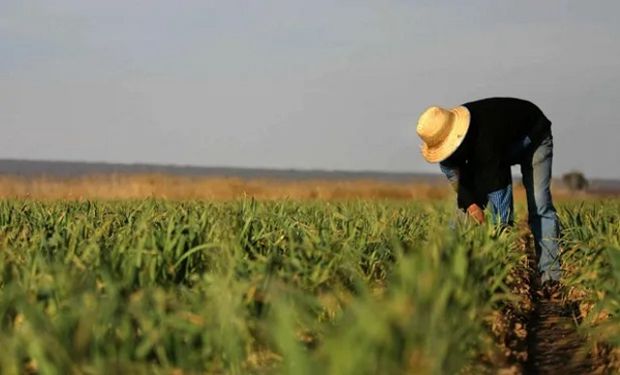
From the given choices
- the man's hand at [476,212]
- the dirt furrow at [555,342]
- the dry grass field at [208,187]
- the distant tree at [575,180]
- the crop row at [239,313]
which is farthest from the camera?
the distant tree at [575,180]

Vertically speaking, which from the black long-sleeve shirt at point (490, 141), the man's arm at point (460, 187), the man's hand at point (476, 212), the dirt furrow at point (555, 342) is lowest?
the dirt furrow at point (555, 342)

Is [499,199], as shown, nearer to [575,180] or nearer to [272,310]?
[272,310]

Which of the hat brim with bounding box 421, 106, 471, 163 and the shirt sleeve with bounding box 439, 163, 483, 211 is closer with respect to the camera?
the hat brim with bounding box 421, 106, 471, 163

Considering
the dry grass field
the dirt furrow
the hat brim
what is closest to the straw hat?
the hat brim

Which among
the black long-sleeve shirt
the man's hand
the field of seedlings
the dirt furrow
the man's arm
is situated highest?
the black long-sleeve shirt

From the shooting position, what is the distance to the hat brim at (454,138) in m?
6.91

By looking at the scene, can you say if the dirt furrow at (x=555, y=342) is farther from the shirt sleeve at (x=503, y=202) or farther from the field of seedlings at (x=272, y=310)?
the shirt sleeve at (x=503, y=202)

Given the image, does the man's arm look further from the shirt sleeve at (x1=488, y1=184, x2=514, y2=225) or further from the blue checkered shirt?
the shirt sleeve at (x1=488, y1=184, x2=514, y2=225)

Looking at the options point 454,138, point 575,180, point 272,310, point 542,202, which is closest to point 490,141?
point 454,138

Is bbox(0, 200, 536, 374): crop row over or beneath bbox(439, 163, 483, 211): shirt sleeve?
beneath

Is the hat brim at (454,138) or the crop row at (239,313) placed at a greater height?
the hat brim at (454,138)

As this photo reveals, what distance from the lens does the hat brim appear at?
6910 millimetres

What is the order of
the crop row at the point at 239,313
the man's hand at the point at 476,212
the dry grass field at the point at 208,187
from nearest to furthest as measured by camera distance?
the crop row at the point at 239,313 → the man's hand at the point at 476,212 → the dry grass field at the point at 208,187

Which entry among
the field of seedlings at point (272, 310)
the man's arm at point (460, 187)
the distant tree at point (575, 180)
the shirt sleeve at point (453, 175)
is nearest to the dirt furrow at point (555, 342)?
the field of seedlings at point (272, 310)
